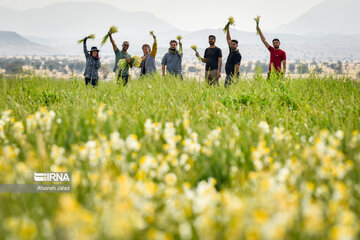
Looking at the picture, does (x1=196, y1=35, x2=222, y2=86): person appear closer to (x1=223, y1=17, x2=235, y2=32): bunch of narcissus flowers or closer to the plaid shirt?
(x1=223, y1=17, x2=235, y2=32): bunch of narcissus flowers

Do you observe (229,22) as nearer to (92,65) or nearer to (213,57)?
(213,57)

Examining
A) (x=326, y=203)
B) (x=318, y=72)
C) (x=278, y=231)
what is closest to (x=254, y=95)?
(x=318, y=72)

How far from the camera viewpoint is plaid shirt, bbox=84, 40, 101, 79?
1086 cm

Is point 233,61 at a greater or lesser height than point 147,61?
lesser

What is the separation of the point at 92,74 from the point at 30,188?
8753 mm

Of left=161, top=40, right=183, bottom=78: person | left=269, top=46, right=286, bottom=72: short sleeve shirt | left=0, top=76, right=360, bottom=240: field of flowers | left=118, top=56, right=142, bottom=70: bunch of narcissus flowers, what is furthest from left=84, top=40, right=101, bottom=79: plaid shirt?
left=269, top=46, right=286, bottom=72: short sleeve shirt

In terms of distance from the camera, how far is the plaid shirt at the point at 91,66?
1086cm

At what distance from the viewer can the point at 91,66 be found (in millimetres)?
10992

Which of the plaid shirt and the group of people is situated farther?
the plaid shirt

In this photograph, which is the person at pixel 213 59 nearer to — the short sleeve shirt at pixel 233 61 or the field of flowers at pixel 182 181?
the short sleeve shirt at pixel 233 61

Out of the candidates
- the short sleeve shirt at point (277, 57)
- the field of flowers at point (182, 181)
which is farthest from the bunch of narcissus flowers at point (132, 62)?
the field of flowers at point (182, 181)

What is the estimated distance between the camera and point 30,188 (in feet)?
8.47

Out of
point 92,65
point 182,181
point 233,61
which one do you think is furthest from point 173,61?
point 182,181

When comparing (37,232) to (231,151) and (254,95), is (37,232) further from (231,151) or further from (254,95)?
(254,95)
